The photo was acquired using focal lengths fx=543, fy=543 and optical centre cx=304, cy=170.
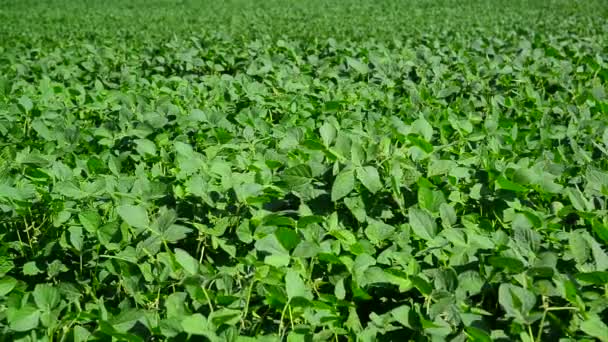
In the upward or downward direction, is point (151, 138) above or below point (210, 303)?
below

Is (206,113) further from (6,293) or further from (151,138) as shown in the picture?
(6,293)

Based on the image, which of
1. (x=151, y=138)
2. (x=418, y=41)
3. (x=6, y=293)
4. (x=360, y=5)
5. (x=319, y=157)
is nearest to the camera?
(x=6, y=293)

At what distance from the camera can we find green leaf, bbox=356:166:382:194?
167 cm

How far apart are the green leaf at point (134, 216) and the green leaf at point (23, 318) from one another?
34 cm

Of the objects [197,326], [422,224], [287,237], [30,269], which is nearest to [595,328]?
[422,224]

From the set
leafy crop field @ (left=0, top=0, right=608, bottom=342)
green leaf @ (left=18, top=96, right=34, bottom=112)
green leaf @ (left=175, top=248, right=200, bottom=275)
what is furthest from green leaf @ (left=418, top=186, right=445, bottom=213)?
green leaf @ (left=18, top=96, right=34, bottom=112)

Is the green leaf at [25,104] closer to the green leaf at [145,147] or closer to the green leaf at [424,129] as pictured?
the green leaf at [145,147]

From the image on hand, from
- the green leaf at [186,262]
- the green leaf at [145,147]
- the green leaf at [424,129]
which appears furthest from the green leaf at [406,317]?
the green leaf at [145,147]

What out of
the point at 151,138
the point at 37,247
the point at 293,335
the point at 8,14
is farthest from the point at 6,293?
the point at 8,14

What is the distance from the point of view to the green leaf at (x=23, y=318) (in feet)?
4.12

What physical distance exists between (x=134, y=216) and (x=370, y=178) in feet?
2.33

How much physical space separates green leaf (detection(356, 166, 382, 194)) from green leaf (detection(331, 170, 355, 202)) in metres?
0.03

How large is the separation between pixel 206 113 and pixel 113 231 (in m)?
1.42

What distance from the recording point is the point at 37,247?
1.82 m
